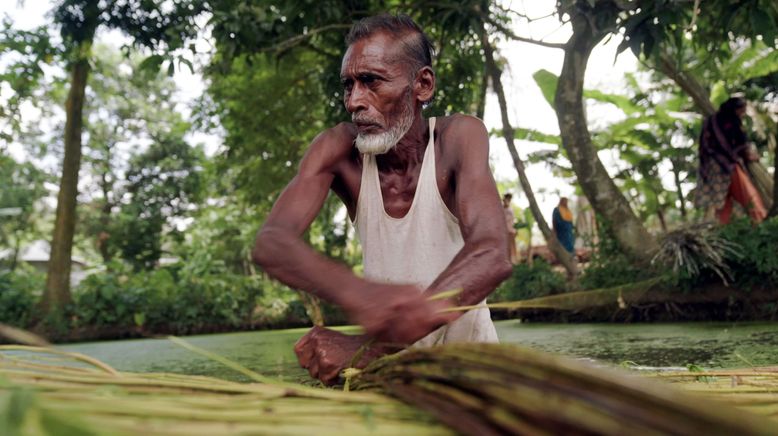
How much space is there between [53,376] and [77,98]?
33.0ft

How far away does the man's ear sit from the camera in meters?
1.91

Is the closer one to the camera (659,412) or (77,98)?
(659,412)

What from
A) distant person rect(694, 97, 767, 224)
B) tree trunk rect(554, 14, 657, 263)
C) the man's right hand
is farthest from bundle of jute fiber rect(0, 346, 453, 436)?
distant person rect(694, 97, 767, 224)

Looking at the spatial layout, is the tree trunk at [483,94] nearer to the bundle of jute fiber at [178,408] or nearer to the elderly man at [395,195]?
the elderly man at [395,195]

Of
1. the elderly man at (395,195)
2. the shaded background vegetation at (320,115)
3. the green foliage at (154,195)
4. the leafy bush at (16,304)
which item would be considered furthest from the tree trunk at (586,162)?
the green foliage at (154,195)

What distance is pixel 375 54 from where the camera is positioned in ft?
5.90

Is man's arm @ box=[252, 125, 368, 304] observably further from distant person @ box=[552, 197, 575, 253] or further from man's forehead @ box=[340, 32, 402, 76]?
distant person @ box=[552, 197, 575, 253]

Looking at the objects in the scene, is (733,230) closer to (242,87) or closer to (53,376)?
(53,376)

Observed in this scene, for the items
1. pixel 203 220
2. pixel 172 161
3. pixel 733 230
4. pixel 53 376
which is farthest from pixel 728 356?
pixel 172 161

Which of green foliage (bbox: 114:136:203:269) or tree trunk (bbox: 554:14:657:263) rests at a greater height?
green foliage (bbox: 114:136:203:269)

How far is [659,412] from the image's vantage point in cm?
53

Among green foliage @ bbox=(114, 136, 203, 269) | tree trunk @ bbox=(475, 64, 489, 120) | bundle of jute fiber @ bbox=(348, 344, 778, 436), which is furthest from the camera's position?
green foliage @ bbox=(114, 136, 203, 269)

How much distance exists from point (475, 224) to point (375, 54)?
0.58 metres

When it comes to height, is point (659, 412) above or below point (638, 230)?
below
